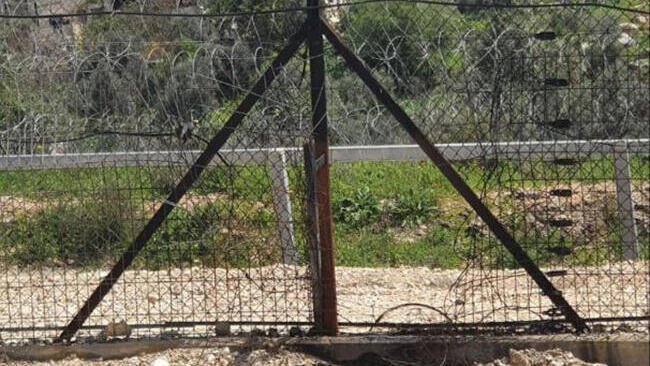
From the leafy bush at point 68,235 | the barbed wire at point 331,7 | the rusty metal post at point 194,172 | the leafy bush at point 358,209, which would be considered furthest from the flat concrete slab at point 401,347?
the leafy bush at point 358,209

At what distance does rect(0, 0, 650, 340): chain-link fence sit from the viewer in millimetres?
6309

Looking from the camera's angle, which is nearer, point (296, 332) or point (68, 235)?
point (296, 332)

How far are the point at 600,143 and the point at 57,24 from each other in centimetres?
312

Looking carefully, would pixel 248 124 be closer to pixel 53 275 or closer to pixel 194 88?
pixel 194 88

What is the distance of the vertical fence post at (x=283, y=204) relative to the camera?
653cm

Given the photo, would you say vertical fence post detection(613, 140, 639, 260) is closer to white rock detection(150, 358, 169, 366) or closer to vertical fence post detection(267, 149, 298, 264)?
vertical fence post detection(267, 149, 298, 264)

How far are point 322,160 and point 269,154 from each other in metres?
0.38

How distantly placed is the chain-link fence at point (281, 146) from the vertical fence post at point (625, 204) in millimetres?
20

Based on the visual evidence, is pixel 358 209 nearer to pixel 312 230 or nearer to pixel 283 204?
pixel 283 204

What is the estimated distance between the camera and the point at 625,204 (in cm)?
692

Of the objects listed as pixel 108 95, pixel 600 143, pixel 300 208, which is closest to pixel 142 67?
pixel 108 95

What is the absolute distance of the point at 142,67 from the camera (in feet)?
21.7

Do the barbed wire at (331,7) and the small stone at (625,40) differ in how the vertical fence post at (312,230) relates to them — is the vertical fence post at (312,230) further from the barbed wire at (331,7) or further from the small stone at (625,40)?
the small stone at (625,40)

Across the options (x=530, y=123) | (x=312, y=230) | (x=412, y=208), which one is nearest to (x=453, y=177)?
(x=530, y=123)
